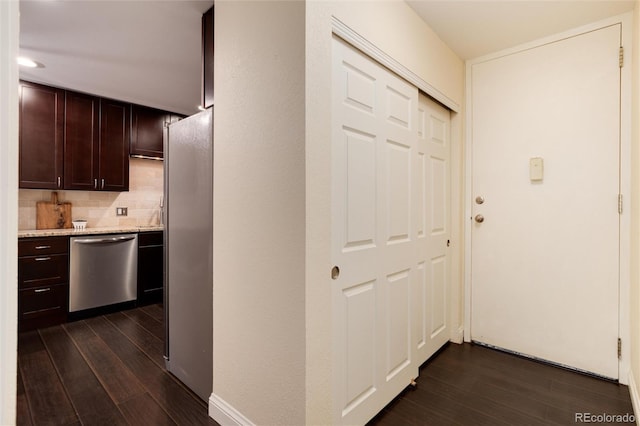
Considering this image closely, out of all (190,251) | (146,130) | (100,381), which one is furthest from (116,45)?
(100,381)

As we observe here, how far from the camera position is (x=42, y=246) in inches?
121

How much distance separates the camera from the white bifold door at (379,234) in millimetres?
1545

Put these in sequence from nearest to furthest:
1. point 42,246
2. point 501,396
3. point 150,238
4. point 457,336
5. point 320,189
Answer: point 320,189
point 501,396
point 457,336
point 42,246
point 150,238

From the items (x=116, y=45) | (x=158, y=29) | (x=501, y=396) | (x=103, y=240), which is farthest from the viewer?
(x=103, y=240)

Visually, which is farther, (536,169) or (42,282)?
(42,282)

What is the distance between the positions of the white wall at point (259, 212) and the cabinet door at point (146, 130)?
273 cm

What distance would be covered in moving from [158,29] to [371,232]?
83.4 inches

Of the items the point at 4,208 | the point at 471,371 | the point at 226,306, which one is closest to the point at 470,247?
the point at 471,371

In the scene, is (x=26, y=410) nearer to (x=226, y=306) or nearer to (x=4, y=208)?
(x=226, y=306)

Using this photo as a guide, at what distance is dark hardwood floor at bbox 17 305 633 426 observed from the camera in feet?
5.82

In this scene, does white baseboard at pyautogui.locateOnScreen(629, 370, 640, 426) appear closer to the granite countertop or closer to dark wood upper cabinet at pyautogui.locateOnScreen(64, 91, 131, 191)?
the granite countertop

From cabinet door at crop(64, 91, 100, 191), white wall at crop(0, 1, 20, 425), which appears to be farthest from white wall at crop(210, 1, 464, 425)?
cabinet door at crop(64, 91, 100, 191)

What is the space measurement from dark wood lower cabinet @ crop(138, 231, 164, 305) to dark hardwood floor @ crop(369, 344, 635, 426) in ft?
10.1

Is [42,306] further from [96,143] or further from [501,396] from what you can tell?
[501,396]
